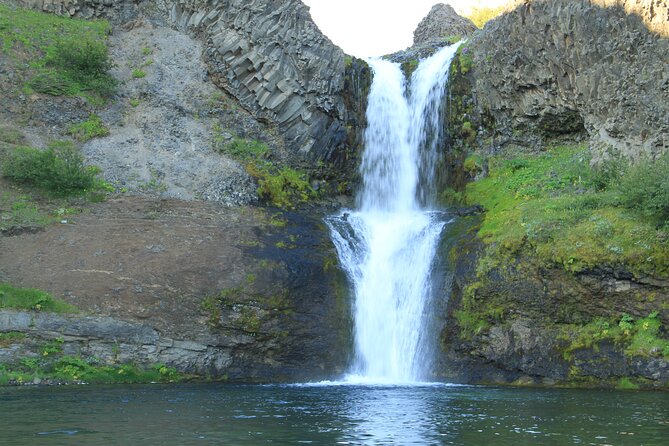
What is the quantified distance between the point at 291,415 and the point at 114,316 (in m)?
9.19

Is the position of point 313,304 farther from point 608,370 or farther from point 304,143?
point 304,143

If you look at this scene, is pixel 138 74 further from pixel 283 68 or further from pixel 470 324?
pixel 470 324

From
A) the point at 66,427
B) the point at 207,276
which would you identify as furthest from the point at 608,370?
the point at 66,427

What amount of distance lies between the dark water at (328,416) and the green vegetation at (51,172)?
9.88m

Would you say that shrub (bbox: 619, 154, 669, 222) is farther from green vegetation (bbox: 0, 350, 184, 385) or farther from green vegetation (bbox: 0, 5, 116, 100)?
green vegetation (bbox: 0, 5, 116, 100)

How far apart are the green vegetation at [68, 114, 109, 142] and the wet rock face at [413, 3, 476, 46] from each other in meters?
23.3

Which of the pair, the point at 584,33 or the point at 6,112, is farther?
the point at 6,112

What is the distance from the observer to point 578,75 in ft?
92.4

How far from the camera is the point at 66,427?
12.0 m

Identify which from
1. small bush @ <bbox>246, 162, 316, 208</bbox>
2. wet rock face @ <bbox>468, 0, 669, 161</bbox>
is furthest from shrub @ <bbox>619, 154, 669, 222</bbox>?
small bush @ <bbox>246, 162, 316, 208</bbox>

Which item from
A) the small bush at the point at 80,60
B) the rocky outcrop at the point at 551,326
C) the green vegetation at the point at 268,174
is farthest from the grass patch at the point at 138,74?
the rocky outcrop at the point at 551,326

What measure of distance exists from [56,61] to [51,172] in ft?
30.9

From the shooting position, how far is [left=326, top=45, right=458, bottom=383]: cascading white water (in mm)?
22359

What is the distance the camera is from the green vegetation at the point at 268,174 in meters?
29.2
